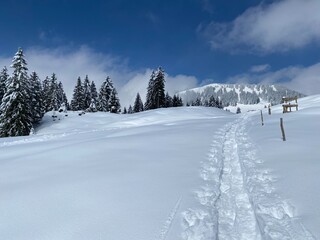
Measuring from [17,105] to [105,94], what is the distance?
26.7m

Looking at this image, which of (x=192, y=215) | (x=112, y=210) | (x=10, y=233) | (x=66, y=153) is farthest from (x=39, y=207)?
(x=66, y=153)

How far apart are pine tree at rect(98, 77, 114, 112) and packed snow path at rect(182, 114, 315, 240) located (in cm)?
5603

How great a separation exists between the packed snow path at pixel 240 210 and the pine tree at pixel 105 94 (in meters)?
56.0

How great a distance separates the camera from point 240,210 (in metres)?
6.15

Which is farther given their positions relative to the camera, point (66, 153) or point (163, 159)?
point (66, 153)

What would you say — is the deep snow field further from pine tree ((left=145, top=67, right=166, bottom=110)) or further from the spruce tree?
the spruce tree

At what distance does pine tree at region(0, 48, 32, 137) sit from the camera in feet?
125

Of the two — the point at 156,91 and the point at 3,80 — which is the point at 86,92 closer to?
the point at 156,91

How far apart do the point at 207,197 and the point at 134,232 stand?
2560 millimetres

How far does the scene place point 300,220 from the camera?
5.32m

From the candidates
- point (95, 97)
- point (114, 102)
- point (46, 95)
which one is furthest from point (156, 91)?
point (46, 95)

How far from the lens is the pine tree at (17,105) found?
37969mm

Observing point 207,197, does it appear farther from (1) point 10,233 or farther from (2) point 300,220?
(1) point 10,233

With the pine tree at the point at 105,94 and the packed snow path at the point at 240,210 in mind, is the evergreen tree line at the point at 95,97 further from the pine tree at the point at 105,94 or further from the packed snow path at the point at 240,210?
the packed snow path at the point at 240,210
